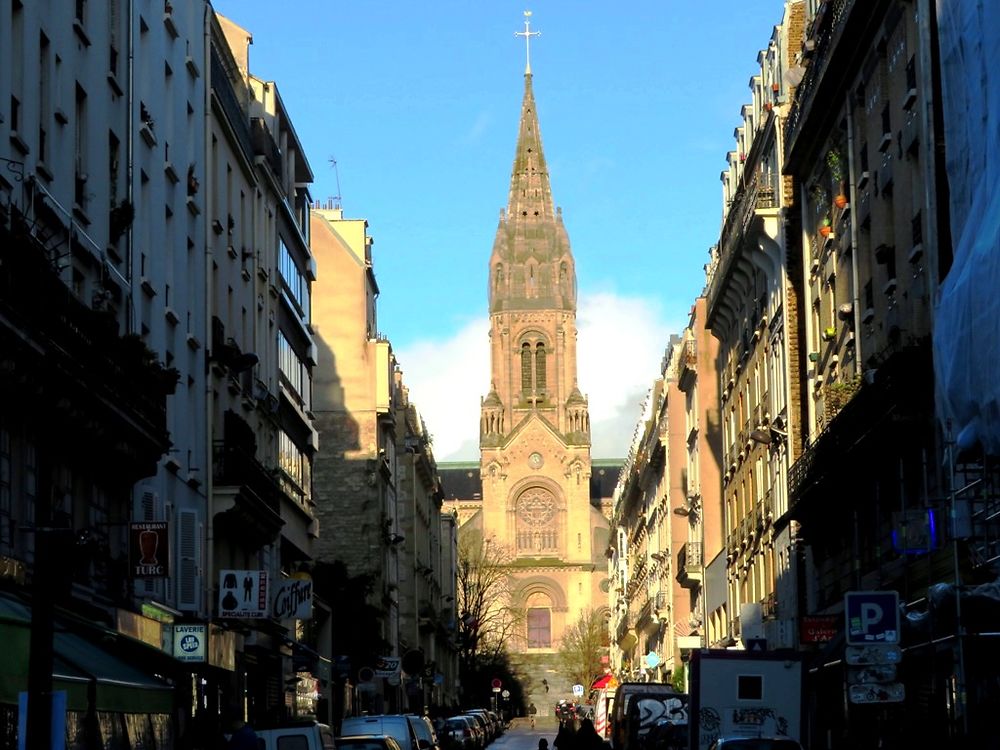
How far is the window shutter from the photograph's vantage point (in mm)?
34344

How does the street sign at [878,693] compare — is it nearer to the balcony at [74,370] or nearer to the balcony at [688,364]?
the balcony at [74,370]

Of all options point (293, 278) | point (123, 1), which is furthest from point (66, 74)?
point (293, 278)

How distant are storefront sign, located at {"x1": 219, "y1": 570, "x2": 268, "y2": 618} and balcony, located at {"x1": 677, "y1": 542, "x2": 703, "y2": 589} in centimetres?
3725

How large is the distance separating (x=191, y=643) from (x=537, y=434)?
153542 mm

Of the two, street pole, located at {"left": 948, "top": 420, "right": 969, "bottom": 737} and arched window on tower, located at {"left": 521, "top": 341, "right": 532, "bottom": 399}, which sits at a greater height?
arched window on tower, located at {"left": 521, "top": 341, "right": 532, "bottom": 399}

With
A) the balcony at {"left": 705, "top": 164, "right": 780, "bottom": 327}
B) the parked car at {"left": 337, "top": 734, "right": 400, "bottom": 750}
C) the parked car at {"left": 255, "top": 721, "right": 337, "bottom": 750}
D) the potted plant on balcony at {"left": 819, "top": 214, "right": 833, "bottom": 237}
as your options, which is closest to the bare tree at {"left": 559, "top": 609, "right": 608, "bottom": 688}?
the balcony at {"left": 705, "top": 164, "right": 780, "bottom": 327}

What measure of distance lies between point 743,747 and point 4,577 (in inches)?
355

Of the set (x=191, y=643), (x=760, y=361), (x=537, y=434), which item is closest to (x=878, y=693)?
(x=191, y=643)

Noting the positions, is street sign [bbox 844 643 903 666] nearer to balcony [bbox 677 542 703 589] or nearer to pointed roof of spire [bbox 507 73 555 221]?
balcony [bbox 677 542 703 589]

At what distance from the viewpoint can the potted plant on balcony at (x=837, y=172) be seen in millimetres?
38281

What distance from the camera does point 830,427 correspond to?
115 ft

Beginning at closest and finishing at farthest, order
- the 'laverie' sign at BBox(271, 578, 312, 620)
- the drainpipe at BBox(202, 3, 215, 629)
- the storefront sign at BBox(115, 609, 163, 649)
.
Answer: the storefront sign at BBox(115, 609, 163, 649) → the drainpipe at BBox(202, 3, 215, 629) → the 'laverie' sign at BBox(271, 578, 312, 620)

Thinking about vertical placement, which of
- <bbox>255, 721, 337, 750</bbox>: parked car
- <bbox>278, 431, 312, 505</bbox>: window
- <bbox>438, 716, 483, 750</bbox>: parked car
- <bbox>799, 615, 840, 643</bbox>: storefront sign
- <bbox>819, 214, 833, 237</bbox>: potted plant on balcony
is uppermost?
<bbox>819, 214, 833, 237</bbox>: potted plant on balcony

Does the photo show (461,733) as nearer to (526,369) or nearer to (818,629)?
(818,629)
